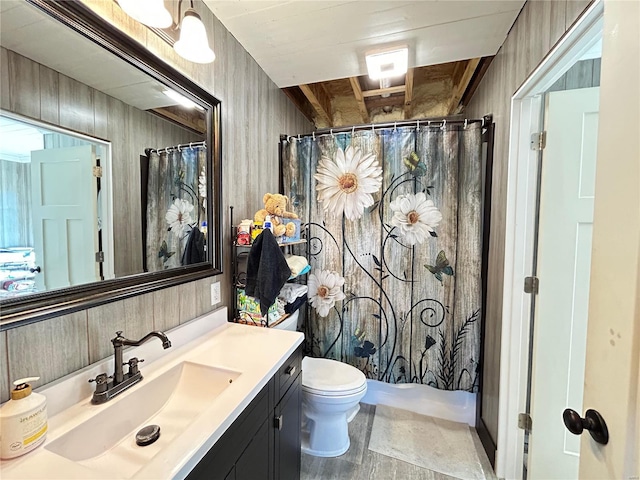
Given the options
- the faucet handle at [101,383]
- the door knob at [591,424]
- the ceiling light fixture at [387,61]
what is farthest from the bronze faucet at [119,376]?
the ceiling light fixture at [387,61]

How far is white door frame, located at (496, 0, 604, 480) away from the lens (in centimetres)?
141

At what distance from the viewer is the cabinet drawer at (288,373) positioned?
1.11 metres

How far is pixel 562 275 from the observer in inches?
53.5

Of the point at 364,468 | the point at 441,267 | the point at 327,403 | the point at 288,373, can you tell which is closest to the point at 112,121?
the point at 288,373

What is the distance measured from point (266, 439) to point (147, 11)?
60.2 inches

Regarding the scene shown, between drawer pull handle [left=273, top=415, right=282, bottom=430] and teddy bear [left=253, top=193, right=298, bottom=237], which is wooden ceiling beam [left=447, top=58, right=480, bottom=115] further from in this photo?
drawer pull handle [left=273, top=415, right=282, bottom=430]

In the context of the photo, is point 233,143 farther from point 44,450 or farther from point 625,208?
point 625,208

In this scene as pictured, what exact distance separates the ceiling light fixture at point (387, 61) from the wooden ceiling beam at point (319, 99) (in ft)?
2.03

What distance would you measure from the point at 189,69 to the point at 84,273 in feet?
3.27

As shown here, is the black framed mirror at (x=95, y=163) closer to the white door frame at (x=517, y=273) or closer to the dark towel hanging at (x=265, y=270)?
A: the dark towel hanging at (x=265, y=270)

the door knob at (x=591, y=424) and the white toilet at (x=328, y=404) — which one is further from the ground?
the door knob at (x=591, y=424)

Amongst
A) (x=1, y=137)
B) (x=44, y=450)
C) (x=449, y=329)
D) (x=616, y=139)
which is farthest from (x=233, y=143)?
(x=449, y=329)

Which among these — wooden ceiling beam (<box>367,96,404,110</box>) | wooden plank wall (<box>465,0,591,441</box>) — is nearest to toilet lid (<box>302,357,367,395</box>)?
wooden plank wall (<box>465,0,591,441</box>)

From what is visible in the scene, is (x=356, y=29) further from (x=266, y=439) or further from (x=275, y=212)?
(x=266, y=439)
